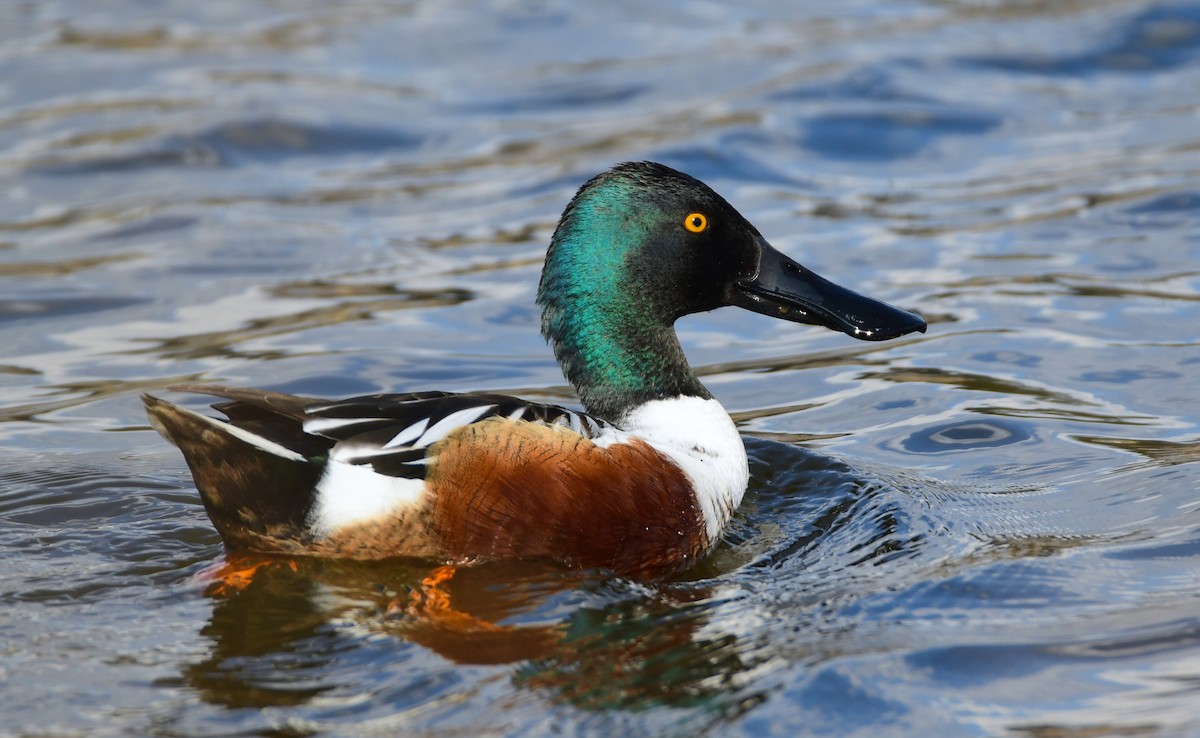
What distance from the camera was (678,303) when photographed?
18.0ft

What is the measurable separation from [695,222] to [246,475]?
1806 mm

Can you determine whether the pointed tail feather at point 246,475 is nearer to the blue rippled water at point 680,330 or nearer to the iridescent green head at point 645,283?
the blue rippled water at point 680,330

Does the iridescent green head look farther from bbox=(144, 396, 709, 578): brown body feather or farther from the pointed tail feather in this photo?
the pointed tail feather

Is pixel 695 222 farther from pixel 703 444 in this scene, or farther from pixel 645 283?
pixel 703 444

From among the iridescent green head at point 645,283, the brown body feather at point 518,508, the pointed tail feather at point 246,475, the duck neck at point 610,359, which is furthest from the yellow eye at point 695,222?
the pointed tail feather at point 246,475

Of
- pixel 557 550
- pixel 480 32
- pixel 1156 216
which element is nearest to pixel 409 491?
pixel 557 550

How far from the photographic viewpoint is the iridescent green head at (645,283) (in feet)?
17.5

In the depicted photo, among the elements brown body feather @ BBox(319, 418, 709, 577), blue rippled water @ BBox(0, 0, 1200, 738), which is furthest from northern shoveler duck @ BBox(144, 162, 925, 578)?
blue rippled water @ BBox(0, 0, 1200, 738)

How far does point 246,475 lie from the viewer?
4.54 metres

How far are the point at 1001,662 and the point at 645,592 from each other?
1.08 m

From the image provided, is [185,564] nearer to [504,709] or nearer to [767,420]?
[504,709]

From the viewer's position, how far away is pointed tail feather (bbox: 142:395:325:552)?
446cm

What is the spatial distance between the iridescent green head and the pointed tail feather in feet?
3.94

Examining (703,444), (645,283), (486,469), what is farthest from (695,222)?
(486,469)
